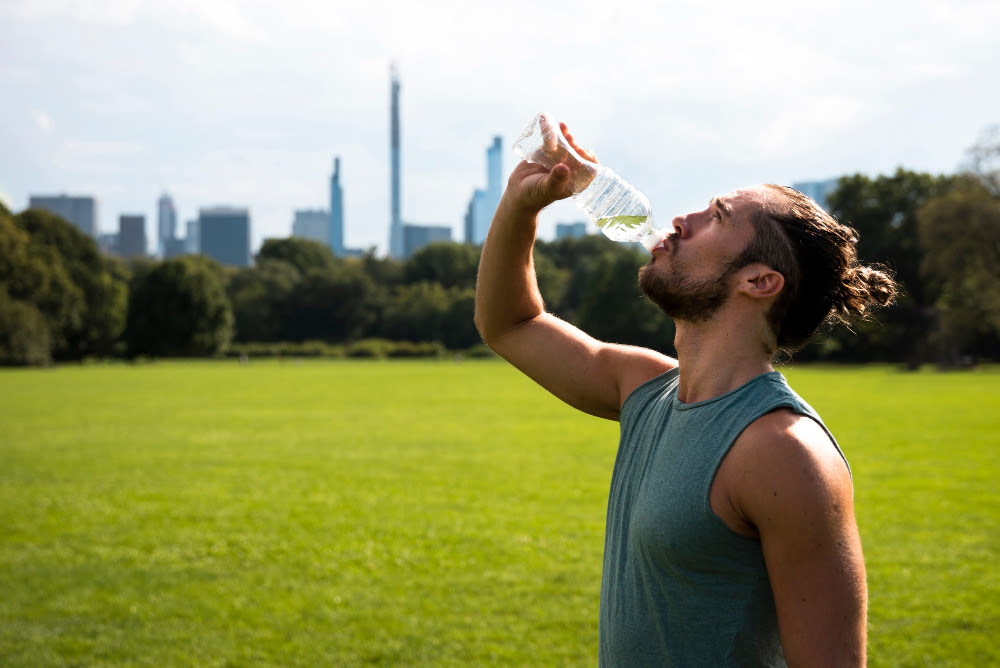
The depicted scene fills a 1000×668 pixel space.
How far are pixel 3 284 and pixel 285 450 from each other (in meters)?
60.1

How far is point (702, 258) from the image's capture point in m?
2.16

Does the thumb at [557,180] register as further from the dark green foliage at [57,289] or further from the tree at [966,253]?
the dark green foliage at [57,289]

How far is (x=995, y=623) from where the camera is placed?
264 inches

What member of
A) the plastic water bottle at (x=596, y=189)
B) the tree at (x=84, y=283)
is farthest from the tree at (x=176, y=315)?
the plastic water bottle at (x=596, y=189)

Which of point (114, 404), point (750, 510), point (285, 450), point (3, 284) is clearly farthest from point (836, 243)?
point (3, 284)

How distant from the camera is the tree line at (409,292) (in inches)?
2048

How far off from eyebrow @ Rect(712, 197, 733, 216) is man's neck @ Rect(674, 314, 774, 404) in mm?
252

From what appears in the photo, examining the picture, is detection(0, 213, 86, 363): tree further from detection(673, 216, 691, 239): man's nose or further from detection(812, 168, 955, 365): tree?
detection(673, 216, 691, 239): man's nose

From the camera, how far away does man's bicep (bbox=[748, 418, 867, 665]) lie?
5.51ft

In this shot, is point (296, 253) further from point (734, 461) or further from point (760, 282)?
point (734, 461)

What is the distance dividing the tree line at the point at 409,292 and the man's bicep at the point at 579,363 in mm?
46025

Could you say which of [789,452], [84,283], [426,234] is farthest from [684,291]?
[426,234]

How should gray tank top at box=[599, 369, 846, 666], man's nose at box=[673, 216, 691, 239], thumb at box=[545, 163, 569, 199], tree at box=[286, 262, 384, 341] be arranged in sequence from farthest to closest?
tree at box=[286, 262, 384, 341]
thumb at box=[545, 163, 569, 199]
man's nose at box=[673, 216, 691, 239]
gray tank top at box=[599, 369, 846, 666]

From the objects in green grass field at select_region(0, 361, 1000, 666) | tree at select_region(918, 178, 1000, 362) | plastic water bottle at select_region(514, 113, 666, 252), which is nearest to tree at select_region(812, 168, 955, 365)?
tree at select_region(918, 178, 1000, 362)
